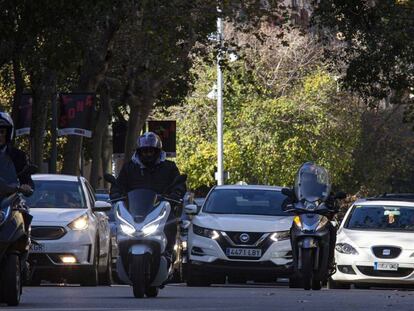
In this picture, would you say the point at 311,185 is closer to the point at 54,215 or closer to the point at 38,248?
the point at 54,215

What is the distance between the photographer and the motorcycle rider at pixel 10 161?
15.5m

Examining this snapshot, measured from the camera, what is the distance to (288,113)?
229ft

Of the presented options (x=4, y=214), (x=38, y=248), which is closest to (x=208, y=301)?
(x=4, y=214)

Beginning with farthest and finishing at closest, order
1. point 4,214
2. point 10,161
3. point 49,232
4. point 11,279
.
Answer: point 49,232 → point 10,161 → point 11,279 → point 4,214

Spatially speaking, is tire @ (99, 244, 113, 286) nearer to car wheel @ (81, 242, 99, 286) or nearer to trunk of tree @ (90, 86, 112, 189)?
car wheel @ (81, 242, 99, 286)

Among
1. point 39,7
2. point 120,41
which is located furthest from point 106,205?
point 120,41

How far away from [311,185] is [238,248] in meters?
2.62

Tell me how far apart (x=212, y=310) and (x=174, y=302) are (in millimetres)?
1738

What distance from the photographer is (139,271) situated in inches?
695

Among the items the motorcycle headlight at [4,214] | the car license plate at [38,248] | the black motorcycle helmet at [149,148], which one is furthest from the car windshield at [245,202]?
the motorcycle headlight at [4,214]

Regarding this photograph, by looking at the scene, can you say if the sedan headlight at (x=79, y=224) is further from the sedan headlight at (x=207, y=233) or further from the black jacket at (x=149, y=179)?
the black jacket at (x=149, y=179)

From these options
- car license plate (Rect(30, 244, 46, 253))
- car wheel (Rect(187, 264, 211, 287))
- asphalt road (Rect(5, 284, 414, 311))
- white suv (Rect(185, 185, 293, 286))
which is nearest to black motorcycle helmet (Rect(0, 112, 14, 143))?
asphalt road (Rect(5, 284, 414, 311))

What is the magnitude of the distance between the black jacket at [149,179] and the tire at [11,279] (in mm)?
2926

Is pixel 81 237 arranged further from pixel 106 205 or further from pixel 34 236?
pixel 106 205
